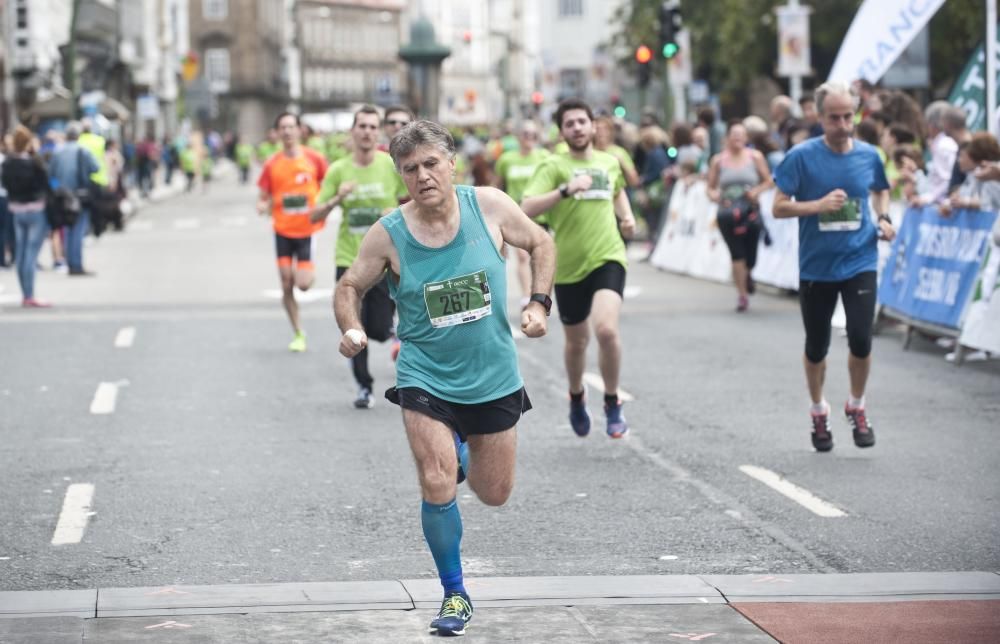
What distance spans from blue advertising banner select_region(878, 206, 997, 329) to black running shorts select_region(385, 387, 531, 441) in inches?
332

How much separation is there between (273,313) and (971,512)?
450 inches

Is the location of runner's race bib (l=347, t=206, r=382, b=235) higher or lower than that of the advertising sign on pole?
lower

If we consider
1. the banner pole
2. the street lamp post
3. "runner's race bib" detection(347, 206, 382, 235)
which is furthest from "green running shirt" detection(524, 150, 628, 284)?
the street lamp post

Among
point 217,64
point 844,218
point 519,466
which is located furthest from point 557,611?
point 217,64

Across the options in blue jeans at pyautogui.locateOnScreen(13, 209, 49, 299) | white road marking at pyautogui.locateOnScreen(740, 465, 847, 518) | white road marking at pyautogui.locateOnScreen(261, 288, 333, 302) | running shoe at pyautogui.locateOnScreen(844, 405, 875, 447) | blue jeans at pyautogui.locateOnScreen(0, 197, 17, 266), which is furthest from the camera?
blue jeans at pyautogui.locateOnScreen(0, 197, 17, 266)

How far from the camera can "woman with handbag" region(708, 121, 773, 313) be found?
18656mm

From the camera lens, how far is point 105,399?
1282cm

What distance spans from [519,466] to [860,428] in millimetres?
1797

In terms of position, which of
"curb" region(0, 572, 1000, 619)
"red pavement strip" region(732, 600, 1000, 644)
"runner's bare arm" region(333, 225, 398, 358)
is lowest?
"curb" region(0, 572, 1000, 619)

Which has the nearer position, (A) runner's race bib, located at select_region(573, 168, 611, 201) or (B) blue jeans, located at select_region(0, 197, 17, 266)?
(A) runner's race bib, located at select_region(573, 168, 611, 201)

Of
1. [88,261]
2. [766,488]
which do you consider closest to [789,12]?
[88,261]

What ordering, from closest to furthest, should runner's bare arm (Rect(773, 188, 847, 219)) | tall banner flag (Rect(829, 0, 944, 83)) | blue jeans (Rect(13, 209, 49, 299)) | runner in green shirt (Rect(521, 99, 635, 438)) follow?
runner's bare arm (Rect(773, 188, 847, 219)) < runner in green shirt (Rect(521, 99, 635, 438)) < tall banner flag (Rect(829, 0, 944, 83)) < blue jeans (Rect(13, 209, 49, 299))

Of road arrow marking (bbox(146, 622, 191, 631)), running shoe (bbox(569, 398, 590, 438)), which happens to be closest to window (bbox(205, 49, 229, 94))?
running shoe (bbox(569, 398, 590, 438))

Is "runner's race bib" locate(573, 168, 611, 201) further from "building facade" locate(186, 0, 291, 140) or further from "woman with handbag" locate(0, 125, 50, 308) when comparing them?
"building facade" locate(186, 0, 291, 140)
